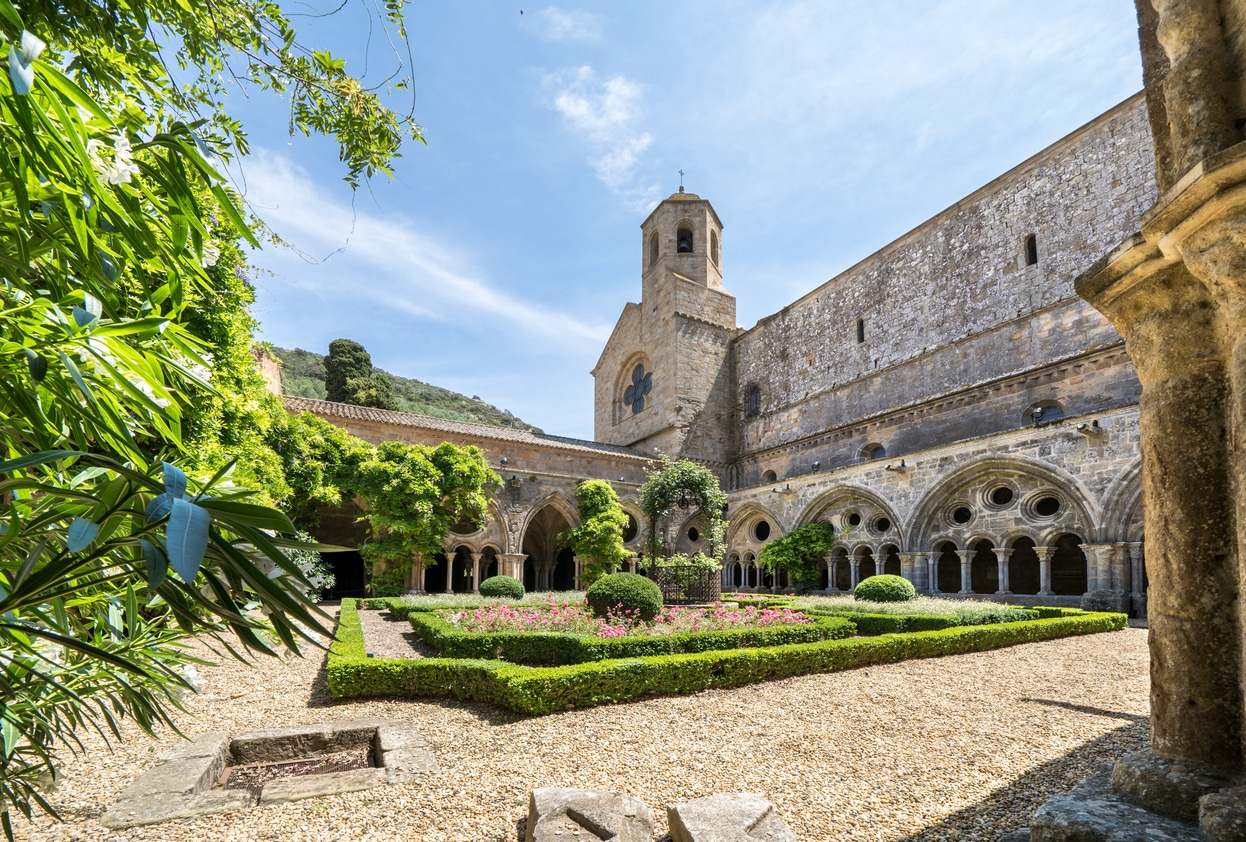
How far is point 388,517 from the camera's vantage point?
1471cm

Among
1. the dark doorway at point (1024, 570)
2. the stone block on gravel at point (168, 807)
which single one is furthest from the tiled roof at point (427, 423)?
the stone block on gravel at point (168, 807)

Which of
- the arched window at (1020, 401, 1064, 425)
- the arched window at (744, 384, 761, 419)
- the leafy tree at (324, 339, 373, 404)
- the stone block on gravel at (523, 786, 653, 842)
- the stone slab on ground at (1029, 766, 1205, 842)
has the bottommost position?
the stone block on gravel at (523, 786, 653, 842)

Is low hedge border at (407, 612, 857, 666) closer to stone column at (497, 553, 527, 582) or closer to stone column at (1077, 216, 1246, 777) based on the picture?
stone column at (1077, 216, 1246, 777)

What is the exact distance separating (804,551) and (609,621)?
32.7 ft

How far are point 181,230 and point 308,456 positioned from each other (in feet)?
43.6

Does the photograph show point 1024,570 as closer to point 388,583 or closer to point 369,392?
point 388,583

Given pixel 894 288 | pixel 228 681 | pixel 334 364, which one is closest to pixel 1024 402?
pixel 894 288

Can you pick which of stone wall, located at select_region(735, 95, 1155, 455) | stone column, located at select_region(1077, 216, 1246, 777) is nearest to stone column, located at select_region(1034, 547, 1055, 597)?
stone wall, located at select_region(735, 95, 1155, 455)

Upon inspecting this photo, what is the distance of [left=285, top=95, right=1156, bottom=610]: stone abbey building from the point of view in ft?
41.6

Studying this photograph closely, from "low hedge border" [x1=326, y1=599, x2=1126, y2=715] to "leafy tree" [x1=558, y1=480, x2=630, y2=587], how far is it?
10229 millimetres

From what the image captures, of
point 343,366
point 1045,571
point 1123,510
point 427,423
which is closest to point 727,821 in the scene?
point 1123,510

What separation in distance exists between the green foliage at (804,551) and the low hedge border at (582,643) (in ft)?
30.3

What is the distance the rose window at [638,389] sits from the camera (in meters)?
25.6

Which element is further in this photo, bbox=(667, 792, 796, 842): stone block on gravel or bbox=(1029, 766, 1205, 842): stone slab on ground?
bbox=(667, 792, 796, 842): stone block on gravel
